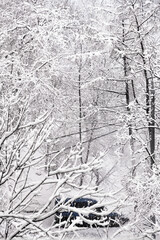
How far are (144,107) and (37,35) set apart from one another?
12.5ft

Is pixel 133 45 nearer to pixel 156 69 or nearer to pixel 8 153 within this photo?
pixel 156 69

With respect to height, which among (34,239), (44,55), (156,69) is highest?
(44,55)

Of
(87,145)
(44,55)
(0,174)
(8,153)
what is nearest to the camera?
(0,174)

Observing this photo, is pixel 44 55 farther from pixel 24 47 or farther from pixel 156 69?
pixel 156 69

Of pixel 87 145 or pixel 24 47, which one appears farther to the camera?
pixel 87 145

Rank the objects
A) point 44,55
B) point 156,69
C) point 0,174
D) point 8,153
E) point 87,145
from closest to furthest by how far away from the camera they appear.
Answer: point 0,174 < point 8,153 < point 156,69 < point 44,55 < point 87,145

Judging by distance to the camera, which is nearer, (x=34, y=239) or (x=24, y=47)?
(x=34, y=239)

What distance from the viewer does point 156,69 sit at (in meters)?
8.09

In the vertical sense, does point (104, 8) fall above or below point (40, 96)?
above

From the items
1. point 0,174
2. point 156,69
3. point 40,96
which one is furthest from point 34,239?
point 40,96

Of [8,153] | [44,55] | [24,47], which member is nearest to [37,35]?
[44,55]

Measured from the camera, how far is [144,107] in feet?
28.7

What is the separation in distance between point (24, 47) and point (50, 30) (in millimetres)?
1243

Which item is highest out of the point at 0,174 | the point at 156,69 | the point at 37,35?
the point at 37,35
